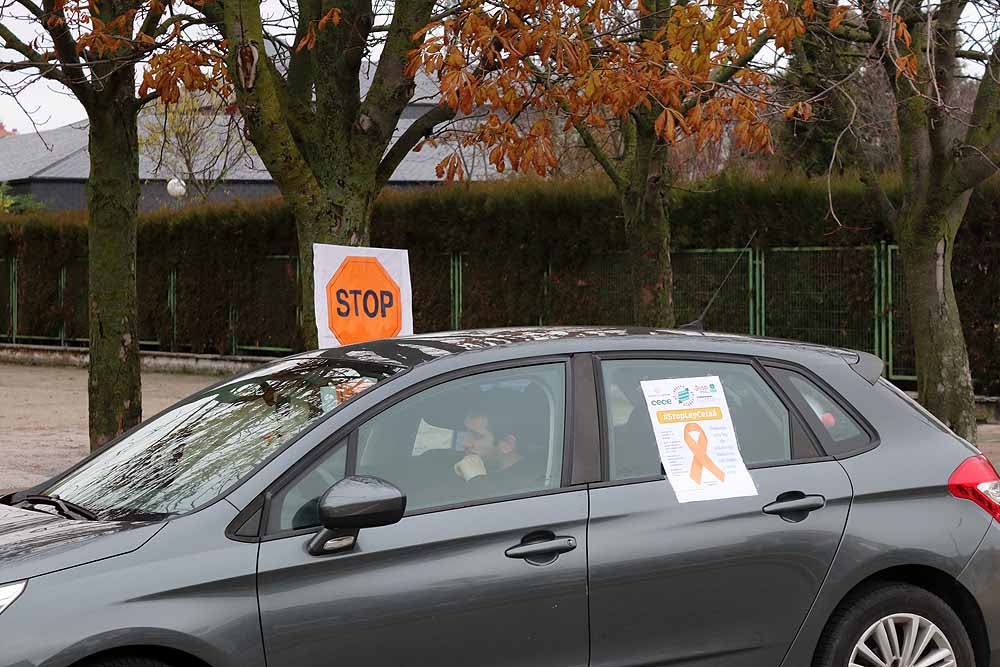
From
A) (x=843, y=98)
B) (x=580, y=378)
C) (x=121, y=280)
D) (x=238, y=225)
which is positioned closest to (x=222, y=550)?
(x=580, y=378)

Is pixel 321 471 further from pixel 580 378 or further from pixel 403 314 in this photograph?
pixel 403 314

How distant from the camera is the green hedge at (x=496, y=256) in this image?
1717 cm

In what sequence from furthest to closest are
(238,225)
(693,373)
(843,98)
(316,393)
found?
(238,225) < (843,98) < (693,373) < (316,393)

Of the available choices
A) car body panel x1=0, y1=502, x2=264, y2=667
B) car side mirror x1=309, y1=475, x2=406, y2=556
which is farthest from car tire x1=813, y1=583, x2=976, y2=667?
car body panel x1=0, y1=502, x2=264, y2=667

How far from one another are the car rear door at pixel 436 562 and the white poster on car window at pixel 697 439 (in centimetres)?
39

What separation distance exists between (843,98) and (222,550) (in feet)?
36.0

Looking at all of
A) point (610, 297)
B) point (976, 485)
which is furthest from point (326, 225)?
point (610, 297)

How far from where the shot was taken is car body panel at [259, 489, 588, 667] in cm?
400

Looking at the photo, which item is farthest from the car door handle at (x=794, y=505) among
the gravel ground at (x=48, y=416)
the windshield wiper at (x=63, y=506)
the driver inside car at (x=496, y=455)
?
the gravel ground at (x=48, y=416)

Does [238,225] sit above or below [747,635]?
above

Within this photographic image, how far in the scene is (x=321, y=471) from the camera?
4195 millimetres

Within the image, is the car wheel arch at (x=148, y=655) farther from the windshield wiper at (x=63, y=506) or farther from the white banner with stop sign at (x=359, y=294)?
the white banner with stop sign at (x=359, y=294)

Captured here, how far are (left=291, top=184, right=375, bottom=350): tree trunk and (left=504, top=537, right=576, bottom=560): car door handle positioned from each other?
4889mm

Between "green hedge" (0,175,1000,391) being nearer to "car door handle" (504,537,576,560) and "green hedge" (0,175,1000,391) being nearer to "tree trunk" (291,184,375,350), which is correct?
"tree trunk" (291,184,375,350)
